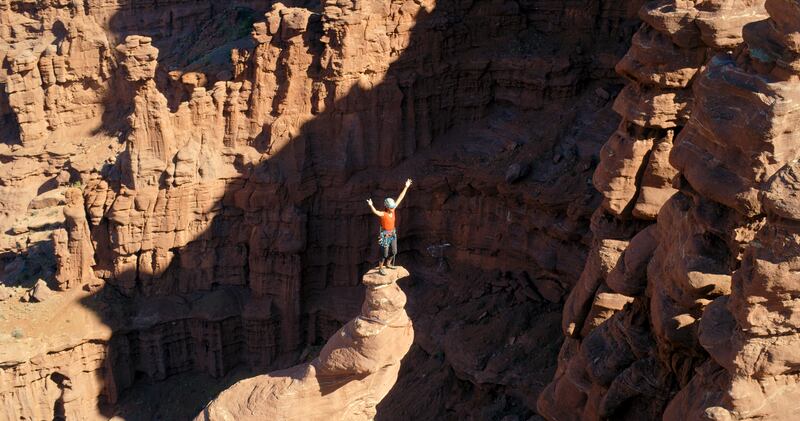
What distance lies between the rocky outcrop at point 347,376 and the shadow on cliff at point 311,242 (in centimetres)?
1167

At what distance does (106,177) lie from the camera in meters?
32.4

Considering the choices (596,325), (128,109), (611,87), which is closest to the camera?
(596,325)

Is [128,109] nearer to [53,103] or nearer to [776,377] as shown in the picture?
[53,103]

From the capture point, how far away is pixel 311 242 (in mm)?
32875

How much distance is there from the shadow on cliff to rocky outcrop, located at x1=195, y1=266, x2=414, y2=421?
38.3ft

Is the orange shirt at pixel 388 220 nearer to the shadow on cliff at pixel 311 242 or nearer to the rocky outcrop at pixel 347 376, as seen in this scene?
the rocky outcrop at pixel 347 376

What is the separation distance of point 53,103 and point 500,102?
23.6 metres

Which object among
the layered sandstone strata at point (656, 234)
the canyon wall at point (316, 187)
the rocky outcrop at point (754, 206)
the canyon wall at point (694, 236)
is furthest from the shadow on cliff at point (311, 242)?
the rocky outcrop at point (754, 206)

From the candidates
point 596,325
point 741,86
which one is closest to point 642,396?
point 596,325

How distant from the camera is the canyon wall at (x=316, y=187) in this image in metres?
30.6

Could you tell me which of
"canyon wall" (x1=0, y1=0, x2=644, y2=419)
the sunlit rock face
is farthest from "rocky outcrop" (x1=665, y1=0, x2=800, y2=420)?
"canyon wall" (x1=0, y1=0, x2=644, y2=419)

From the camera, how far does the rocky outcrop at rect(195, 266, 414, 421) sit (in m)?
18.0

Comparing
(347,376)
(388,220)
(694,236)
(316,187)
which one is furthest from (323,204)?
(694,236)

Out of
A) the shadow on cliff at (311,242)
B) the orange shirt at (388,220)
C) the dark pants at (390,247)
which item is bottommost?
the shadow on cliff at (311,242)
